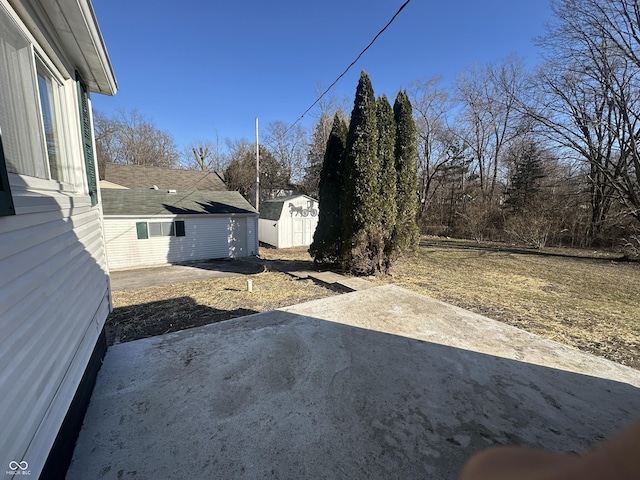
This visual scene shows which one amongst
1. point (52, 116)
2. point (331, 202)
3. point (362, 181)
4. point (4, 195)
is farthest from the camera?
point (331, 202)

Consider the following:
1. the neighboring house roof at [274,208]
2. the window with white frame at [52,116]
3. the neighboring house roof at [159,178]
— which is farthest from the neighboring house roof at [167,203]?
the window with white frame at [52,116]

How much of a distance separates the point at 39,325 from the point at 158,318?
4.23 metres

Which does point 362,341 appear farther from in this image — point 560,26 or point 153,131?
point 153,131

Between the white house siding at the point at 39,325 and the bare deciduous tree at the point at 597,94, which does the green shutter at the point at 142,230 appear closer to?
the white house siding at the point at 39,325

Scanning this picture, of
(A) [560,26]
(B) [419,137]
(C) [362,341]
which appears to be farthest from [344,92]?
(C) [362,341]

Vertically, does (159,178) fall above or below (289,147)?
below

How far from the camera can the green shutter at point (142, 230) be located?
11.0 m

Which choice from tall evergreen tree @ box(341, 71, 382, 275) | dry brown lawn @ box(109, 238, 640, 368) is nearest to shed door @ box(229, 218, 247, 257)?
dry brown lawn @ box(109, 238, 640, 368)

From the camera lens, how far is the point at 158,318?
529 cm

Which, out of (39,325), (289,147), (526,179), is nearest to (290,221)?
(289,147)

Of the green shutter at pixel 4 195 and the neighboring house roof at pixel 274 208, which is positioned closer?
the green shutter at pixel 4 195

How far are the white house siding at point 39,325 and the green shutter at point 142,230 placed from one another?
32.8 feet

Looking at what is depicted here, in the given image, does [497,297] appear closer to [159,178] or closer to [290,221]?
[290,221]

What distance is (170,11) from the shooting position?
21.0 ft
